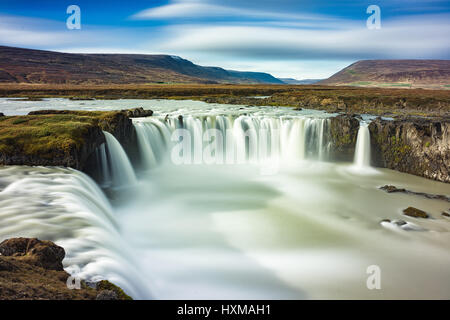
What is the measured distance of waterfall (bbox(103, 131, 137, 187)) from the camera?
15359mm

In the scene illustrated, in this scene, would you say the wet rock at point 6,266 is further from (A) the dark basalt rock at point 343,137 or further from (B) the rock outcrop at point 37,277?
(A) the dark basalt rock at point 343,137

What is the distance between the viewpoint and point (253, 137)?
23766mm

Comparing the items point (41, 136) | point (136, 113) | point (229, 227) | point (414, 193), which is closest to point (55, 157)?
point (41, 136)

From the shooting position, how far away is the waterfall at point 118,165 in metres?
15.4

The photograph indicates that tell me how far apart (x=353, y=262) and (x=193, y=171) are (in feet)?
40.2

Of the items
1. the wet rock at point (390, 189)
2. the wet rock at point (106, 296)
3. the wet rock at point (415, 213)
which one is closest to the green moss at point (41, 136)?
the wet rock at point (106, 296)

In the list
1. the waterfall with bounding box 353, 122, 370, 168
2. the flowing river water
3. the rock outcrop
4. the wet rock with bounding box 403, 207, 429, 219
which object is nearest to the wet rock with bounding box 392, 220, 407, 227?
the flowing river water

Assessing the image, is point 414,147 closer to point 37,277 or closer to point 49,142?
point 49,142

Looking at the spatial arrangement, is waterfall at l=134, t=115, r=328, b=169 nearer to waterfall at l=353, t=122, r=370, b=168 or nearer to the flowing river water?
waterfall at l=353, t=122, r=370, b=168

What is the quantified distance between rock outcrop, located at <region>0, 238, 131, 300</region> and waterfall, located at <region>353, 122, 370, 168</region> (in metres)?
20.2

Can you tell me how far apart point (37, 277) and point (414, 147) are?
826 inches

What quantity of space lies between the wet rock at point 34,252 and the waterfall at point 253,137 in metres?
16.2
